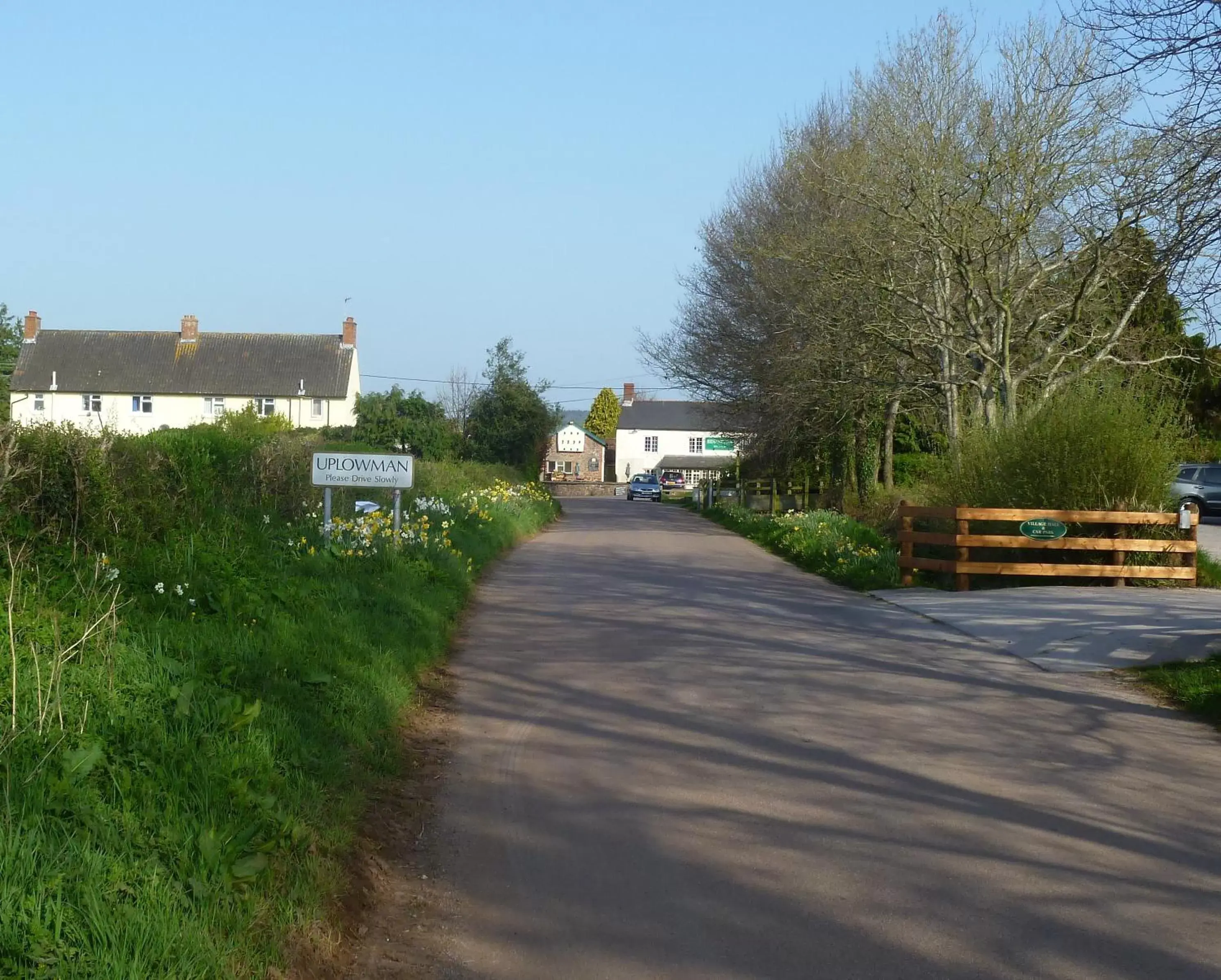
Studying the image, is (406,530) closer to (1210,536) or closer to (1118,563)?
(1118,563)

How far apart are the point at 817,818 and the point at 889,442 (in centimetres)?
2969

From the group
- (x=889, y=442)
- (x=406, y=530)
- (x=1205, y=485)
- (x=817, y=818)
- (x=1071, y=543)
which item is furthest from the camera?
(x=1205, y=485)

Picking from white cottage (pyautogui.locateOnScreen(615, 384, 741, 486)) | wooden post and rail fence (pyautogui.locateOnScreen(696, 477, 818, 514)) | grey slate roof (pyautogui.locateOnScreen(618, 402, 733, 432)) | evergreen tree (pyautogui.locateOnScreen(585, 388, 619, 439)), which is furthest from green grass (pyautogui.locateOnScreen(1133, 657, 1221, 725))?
evergreen tree (pyautogui.locateOnScreen(585, 388, 619, 439))

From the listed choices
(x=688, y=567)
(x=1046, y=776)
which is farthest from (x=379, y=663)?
(x=688, y=567)

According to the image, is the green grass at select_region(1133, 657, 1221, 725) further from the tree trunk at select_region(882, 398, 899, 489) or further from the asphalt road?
the tree trunk at select_region(882, 398, 899, 489)

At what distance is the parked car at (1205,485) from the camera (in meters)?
37.7

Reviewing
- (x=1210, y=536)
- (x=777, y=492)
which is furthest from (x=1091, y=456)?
(x=777, y=492)

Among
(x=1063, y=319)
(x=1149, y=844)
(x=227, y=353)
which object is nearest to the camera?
(x=1149, y=844)

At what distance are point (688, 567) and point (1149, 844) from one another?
14.2 meters

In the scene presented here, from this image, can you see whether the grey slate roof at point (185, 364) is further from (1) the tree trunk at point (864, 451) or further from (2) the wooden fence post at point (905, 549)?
(2) the wooden fence post at point (905, 549)

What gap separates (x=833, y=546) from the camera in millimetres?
21344

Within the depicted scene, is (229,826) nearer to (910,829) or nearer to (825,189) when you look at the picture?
(910,829)

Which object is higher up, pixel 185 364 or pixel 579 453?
pixel 185 364

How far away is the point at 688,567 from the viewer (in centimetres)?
2019
